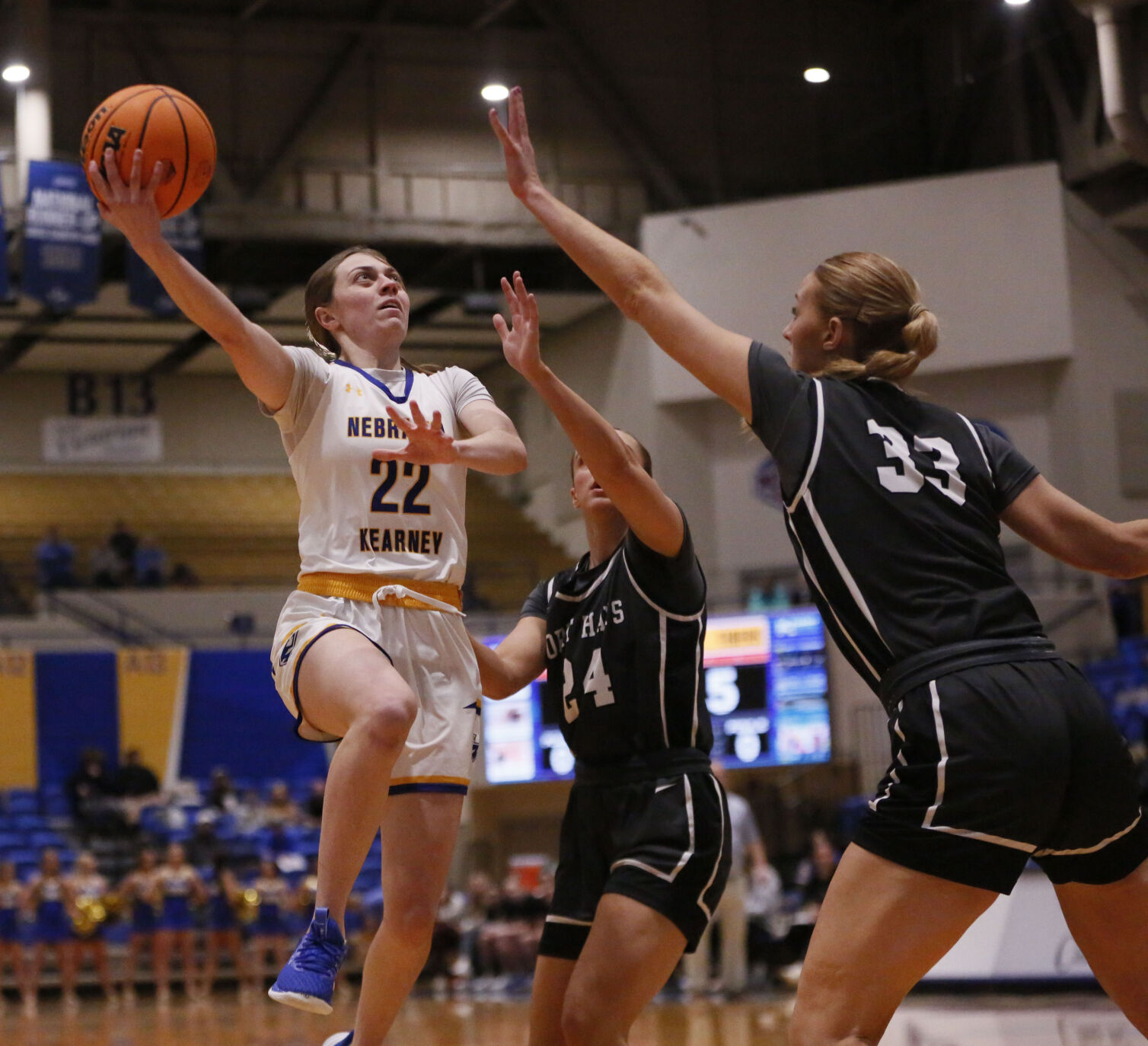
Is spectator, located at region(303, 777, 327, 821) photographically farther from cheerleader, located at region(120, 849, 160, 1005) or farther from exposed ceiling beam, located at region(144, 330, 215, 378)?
exposed ceiling beam, located at region(144, 330, 215, 378)

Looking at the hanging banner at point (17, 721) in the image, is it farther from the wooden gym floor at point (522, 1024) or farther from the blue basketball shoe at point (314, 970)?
the blue basketball shoe at point (314, 970)

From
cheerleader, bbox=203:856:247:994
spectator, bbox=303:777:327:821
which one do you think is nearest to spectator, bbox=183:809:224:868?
cheerleader, bbox=203:856:247:994

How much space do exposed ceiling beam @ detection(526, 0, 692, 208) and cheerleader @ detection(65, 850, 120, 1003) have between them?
42.9ft

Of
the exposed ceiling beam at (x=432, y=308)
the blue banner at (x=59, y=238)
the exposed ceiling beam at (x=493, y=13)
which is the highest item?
the exposed ceiling beam at (x=493, y=13)

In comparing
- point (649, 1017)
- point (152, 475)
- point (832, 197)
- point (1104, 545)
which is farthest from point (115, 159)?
point (152, 475)

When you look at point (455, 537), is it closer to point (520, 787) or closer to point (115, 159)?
point (115, 159)

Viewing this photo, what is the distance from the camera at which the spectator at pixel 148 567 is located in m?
21.9

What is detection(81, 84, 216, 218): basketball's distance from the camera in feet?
12.6

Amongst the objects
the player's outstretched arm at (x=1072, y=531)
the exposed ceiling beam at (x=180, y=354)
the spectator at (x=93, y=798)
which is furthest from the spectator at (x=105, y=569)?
the player's outstretched arm at (x=1072, y=531)

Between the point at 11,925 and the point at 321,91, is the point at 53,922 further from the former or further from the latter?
the point at 321,91

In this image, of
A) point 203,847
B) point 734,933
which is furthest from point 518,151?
point 203,847

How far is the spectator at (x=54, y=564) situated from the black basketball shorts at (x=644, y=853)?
60.0 feet

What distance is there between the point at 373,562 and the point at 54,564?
18918 millimetres

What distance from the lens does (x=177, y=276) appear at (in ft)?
11.9
